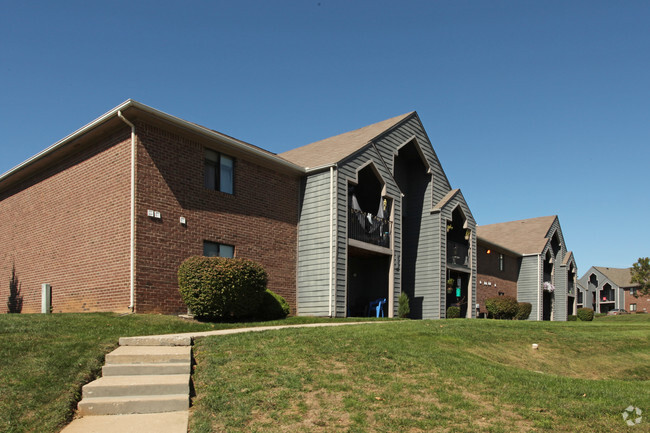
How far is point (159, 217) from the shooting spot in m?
14.5

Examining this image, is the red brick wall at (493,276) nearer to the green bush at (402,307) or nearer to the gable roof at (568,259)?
the gable roof at (568,259)

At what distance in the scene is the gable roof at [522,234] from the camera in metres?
36.6

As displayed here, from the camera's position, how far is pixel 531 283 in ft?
117

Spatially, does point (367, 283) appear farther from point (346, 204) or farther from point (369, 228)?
point (346, 204)

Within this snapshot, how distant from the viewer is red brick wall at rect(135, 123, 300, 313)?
46.5 feet

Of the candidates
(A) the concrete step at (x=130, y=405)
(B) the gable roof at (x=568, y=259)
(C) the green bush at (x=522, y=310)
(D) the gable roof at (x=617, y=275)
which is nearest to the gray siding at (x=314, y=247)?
(A) the concrete step at (x=130, y=405)

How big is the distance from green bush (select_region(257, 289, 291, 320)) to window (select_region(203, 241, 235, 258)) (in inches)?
66.1

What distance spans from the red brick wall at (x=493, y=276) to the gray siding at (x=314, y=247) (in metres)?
14.9

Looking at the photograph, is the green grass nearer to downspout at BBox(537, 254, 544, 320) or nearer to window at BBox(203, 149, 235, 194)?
window at BBox(203, 149, 235, 194)

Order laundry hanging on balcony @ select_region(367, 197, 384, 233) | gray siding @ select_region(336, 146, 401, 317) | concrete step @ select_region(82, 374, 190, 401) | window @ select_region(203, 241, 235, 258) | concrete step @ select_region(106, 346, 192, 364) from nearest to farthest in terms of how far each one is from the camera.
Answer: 1. concrete step @ select_region(82, 374, 190, 401)
2. concrete step @ select_region(106, 346, 192, 364)
3. window @ select_region(203, 241, 235, 258)
4. gray siding @ select_region(336, 146, 401, 317)
5. laundry hanging on balcony @ select_region(367, 197, 384, 233)

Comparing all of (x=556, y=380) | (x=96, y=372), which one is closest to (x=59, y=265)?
(x=96, y=372)

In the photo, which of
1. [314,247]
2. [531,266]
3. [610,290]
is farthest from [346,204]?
[610,290]

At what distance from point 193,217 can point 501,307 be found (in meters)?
19.9

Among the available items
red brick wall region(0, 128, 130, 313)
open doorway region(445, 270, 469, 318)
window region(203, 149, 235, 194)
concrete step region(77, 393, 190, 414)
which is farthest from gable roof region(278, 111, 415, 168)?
concrete step region(77, 393, 190, 414)
